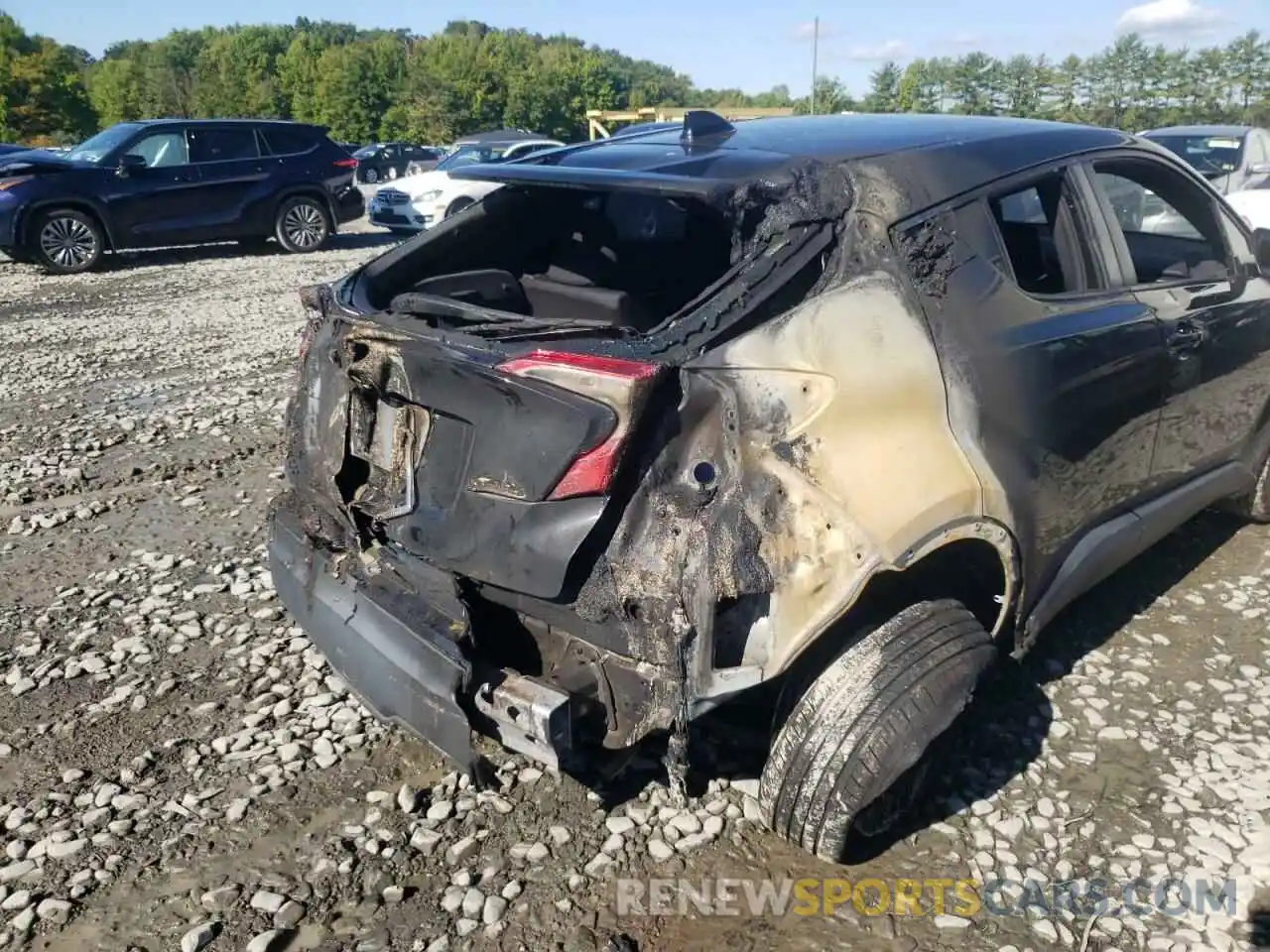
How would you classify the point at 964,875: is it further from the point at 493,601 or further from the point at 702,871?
the point at 493,601

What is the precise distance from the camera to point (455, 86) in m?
70.8

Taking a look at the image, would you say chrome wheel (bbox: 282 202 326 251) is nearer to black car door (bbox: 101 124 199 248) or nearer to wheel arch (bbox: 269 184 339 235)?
wheel arch (bbox: 269 184 339 235)

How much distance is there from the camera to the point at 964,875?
2580 mm

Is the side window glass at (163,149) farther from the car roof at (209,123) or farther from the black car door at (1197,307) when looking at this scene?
the black car door at (1197,307)

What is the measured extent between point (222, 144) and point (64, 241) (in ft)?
7.68

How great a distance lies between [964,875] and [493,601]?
138 cm

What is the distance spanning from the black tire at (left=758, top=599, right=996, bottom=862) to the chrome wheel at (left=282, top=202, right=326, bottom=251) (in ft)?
43.8

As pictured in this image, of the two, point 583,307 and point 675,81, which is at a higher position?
point 675,81

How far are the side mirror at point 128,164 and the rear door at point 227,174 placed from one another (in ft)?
2.21

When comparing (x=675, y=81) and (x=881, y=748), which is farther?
(x=675, y=81)

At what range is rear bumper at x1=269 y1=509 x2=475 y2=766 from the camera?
7.85 feet

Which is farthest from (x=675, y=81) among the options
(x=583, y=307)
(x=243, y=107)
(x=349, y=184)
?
(x=583, y=307)

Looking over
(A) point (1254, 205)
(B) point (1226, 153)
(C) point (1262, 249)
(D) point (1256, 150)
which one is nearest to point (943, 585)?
(C) point (1262, 249)

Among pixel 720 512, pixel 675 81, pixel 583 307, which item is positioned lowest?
pixel 720 512
